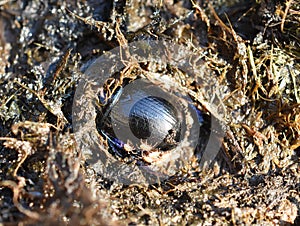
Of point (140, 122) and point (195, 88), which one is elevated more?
point (195, 88)

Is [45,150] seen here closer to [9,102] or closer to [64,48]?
[9,102]

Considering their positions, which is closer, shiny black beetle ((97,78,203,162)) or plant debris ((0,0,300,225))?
plant debris ((0,0,300,225))

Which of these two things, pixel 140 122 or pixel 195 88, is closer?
pixel 140 122

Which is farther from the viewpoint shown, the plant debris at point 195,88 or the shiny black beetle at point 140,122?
the shiny black beetle at point 140,122

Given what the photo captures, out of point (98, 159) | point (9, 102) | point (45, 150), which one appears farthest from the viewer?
point (9, 102)

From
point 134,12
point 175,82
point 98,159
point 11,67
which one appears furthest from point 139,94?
point 11,67

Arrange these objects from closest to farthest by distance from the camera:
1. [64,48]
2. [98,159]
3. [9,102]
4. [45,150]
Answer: [45,150] → [98,159] → [9,102] → [64,48]

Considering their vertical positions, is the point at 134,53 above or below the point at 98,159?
above

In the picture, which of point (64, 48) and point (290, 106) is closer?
point (290, 106)
